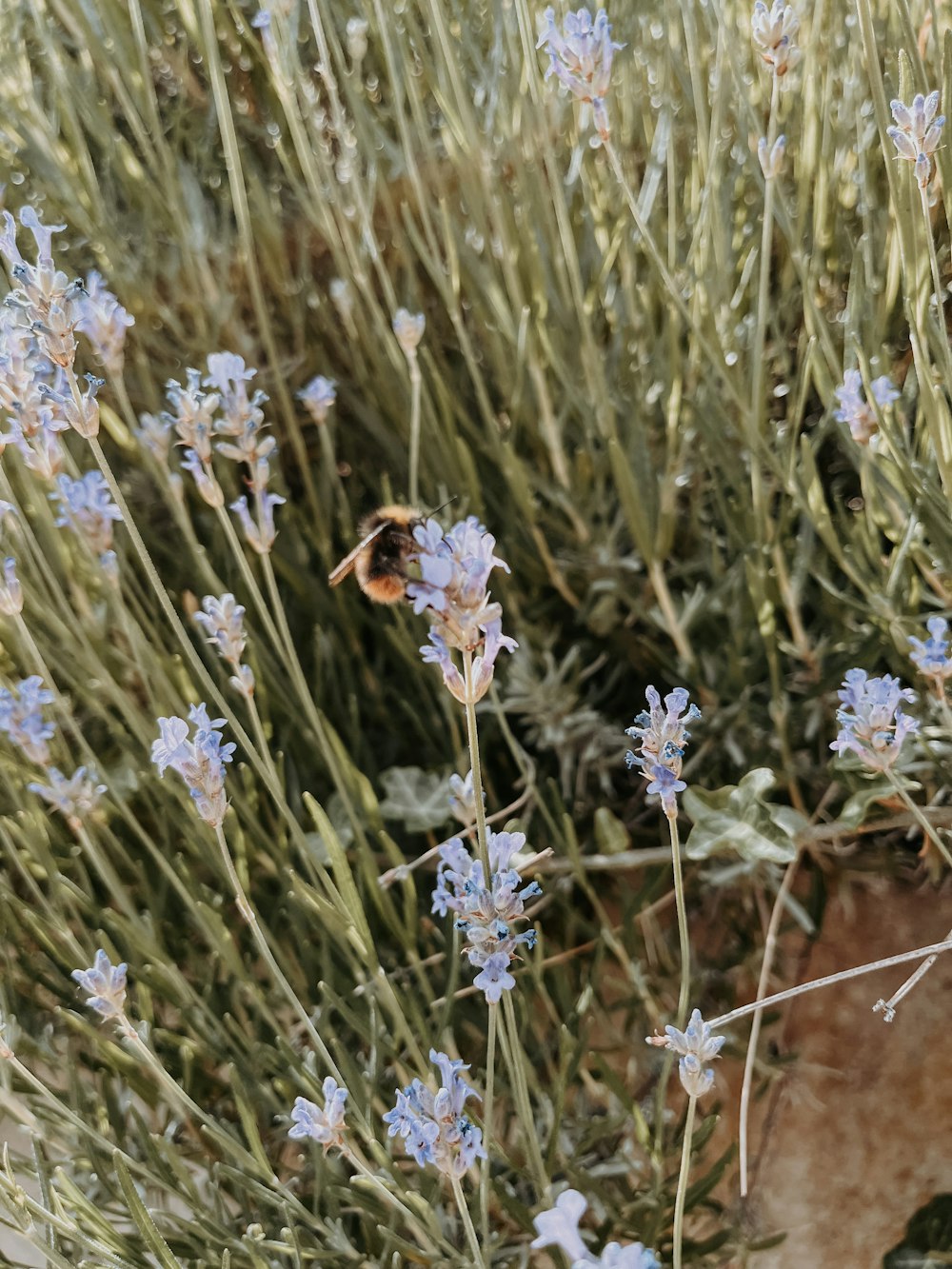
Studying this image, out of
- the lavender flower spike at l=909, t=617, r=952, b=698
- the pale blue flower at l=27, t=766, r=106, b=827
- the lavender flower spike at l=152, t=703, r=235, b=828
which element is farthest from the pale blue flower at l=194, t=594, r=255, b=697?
the lavender flower spike at l=909, t=617, r=952, b=698

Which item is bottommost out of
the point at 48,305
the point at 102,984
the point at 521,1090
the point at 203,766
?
the point at 521,1090

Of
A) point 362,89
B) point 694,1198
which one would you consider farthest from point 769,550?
point 362,89

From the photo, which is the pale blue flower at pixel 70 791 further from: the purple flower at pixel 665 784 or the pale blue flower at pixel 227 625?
the purple flower at pixel 665 784

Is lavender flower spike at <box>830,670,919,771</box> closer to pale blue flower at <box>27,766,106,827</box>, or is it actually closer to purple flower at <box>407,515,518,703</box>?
purple flower at <box>407,515,518,703</box>

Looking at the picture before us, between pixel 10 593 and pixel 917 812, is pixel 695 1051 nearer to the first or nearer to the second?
pixel 917 812

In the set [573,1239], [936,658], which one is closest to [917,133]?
[936,658]

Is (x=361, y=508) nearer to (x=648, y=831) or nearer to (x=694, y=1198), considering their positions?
(x=648, y=831)
